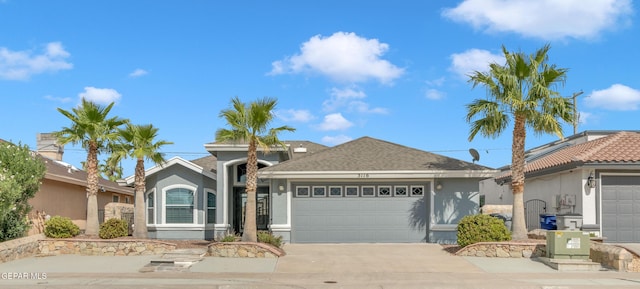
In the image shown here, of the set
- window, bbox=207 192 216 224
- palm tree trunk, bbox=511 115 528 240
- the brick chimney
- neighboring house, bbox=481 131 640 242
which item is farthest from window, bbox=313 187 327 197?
the brick chimney

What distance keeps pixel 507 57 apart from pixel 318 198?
8265 mm

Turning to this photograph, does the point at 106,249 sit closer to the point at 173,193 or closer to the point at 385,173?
the point at 173,193

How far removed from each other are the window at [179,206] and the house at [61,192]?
15.5 feet

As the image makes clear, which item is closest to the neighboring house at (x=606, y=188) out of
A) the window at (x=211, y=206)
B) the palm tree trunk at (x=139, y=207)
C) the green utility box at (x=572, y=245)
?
the green utility box at (x=572, y=245)

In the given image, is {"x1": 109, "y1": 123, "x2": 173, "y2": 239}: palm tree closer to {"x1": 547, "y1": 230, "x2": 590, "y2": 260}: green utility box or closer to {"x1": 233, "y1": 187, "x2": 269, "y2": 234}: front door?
{"x1": 233, "y1": 187, "x2": 269, "y2": 234}: front door

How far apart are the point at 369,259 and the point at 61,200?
1546 centimetres

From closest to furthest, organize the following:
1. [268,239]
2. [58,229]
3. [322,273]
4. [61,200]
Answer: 1. [322,273]
2. [268,239]
3. [58,229]
4. [61,200]

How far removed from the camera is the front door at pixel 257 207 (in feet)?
80.6

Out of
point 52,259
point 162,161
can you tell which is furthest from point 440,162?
point 52,259

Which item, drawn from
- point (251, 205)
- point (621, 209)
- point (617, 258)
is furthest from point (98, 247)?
point (621, 209)

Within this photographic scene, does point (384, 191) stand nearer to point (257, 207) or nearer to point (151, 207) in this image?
point (257, 207)

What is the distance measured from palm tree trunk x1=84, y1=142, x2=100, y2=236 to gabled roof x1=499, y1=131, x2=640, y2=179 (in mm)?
16178

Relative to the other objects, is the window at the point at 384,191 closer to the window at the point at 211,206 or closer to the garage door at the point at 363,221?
the garage door at the point at 363,221

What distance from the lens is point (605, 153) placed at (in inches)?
784
